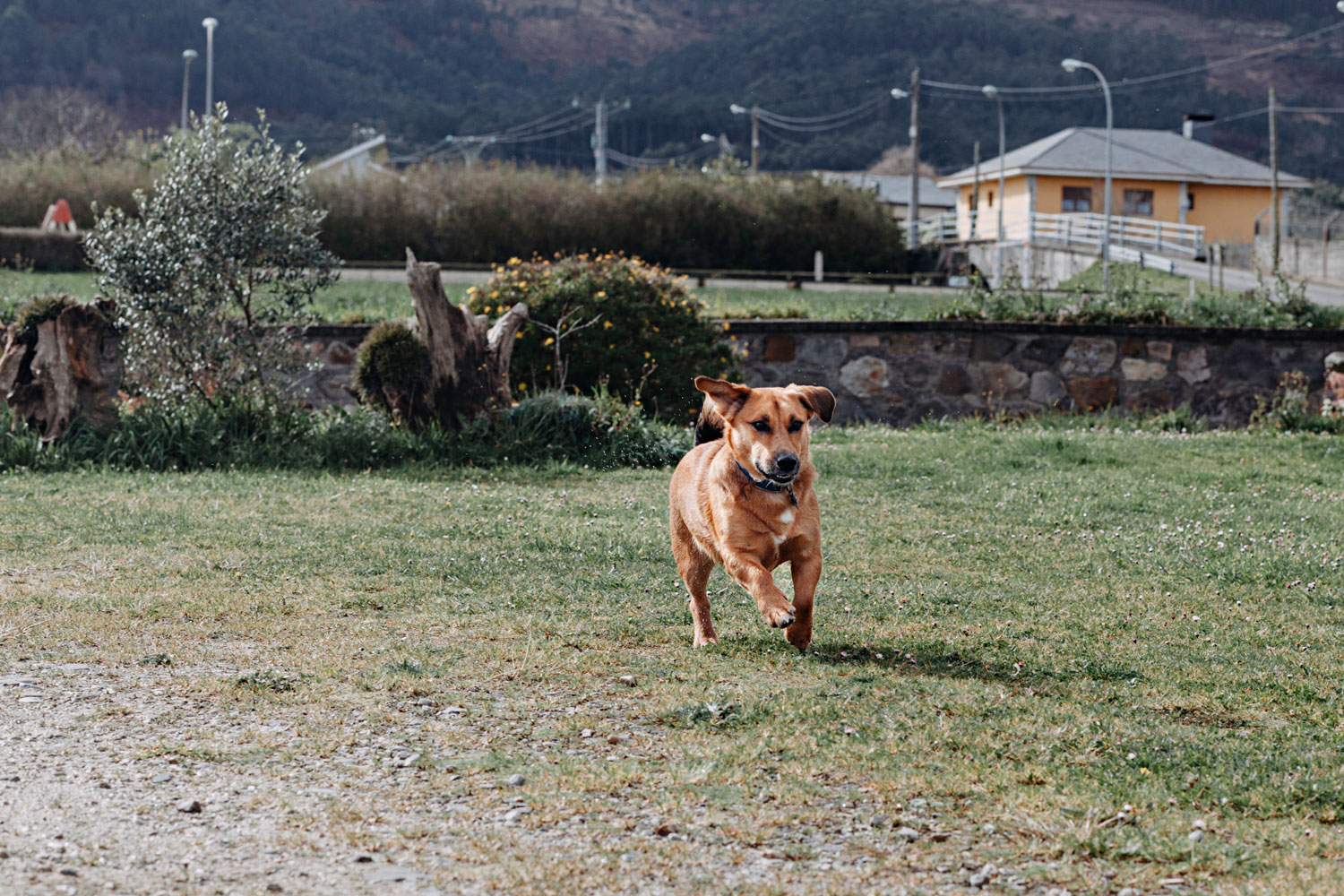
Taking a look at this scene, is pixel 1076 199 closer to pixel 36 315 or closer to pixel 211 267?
pixel 211 267

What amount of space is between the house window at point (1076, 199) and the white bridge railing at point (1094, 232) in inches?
81.2

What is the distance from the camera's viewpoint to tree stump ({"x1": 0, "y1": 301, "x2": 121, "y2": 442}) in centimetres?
1186

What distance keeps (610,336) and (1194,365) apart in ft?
23.4

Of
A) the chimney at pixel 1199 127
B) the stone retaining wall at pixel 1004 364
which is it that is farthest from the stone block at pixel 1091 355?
the chimney at pixel 1199 127

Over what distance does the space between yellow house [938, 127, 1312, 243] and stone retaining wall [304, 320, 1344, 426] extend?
140 ft

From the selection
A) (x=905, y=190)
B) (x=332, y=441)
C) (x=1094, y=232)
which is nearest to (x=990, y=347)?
(x=332, y=441)

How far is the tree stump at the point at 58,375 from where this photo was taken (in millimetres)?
11859

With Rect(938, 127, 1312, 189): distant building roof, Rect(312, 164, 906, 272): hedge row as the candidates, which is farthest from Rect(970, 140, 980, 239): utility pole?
Rect(312, 164, 906, 272): hedge row

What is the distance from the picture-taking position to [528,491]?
10383 mm

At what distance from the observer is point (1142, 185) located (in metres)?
59.4

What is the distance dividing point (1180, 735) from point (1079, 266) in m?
44.8

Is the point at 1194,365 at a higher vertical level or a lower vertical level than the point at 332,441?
higher

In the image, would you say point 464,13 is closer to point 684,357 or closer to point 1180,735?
point 684,357

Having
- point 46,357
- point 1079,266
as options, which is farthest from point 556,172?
point 46,357
